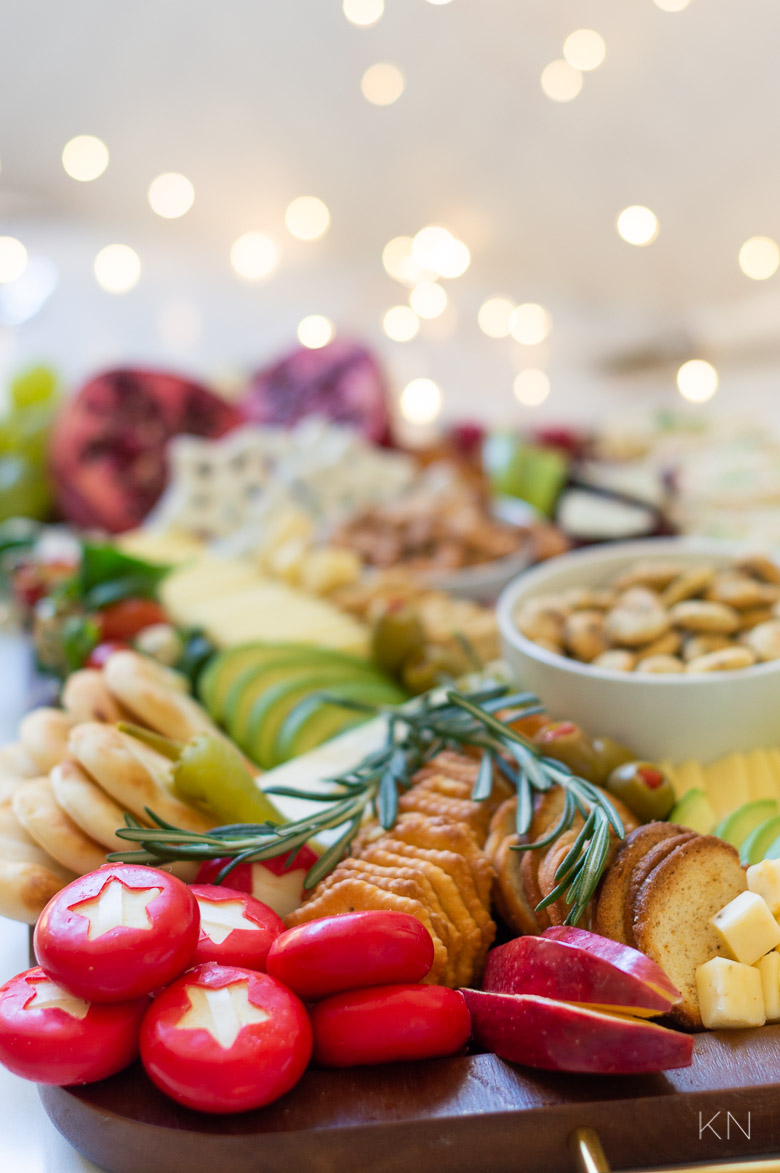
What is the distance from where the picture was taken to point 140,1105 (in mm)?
565

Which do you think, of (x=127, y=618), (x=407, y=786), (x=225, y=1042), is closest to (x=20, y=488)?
(x=127, y=618)

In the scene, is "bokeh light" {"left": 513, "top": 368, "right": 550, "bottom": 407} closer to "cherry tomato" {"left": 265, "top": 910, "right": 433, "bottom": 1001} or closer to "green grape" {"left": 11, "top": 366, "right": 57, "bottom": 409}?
"green grape" {"left": 11, "top": 366, "right": 57, "bottom": 409}

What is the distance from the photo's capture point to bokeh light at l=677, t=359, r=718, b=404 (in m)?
2.47

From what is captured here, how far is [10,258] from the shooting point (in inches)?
106

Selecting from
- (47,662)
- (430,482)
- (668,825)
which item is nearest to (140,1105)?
(668,825)

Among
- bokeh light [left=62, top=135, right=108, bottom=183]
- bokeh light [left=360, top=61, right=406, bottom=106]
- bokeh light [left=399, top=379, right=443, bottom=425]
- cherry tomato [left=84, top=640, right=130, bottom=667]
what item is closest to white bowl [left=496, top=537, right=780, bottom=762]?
cherry tomato [left=84, top=640, right=130, bottom=667]

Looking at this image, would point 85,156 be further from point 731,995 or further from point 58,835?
point 731,995

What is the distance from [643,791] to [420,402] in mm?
1737

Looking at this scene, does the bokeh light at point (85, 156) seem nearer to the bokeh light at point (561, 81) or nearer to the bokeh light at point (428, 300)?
the bokeh light at point (428, 300)

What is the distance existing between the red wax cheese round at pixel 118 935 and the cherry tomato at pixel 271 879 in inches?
4.8

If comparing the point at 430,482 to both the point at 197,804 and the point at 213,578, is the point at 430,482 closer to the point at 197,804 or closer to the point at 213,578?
the point at 213,578

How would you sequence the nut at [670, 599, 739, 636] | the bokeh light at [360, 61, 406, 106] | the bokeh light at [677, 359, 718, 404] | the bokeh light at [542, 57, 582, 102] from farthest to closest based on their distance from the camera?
1. the bokeh light at [677, 359, 718, 404]
2. the bokeh light at [360, 61, 406, 106]
3. the bokeh light at [542, 57, 582, 102]
4. the nut at [670, 599, 739, 636]

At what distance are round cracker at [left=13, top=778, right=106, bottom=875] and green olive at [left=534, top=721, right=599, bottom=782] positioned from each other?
0.37m

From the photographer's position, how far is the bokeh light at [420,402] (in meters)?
2.39
